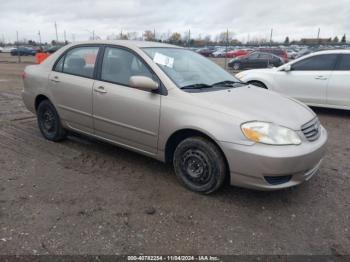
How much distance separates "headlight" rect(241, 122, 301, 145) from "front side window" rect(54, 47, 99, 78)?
7.62ft

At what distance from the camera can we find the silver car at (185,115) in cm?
319

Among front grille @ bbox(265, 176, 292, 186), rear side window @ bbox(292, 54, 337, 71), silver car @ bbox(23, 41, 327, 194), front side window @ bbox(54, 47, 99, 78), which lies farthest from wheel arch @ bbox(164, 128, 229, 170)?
rear side window @ bbox(292, 54, 337, 71)

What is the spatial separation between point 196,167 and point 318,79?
5.26 meters

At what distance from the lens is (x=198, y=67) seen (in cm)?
433

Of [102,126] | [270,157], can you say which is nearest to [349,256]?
[270,157]

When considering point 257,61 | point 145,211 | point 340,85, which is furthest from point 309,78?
point 257,61

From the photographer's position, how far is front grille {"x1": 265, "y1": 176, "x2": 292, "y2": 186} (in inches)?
126

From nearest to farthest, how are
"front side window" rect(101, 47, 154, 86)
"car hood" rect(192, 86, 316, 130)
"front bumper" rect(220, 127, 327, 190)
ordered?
"front bumper" rect(220, 127, 327, 190) < "car hood" rect(192, 86, 316, 130) < "front side window" rect(101, 47, 154, 86)

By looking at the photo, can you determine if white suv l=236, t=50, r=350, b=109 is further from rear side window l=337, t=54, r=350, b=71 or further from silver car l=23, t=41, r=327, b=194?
silver car l=23, t=41, r=327, b=194

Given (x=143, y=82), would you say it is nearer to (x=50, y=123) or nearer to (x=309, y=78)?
(x=50, y=123)

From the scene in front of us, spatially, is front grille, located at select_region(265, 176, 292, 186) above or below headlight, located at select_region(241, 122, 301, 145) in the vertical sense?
below

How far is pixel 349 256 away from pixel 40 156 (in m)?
3.86

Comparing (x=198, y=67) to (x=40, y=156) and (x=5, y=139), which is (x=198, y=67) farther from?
(x=5, y=139)

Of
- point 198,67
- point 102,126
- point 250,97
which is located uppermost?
point 198,67
